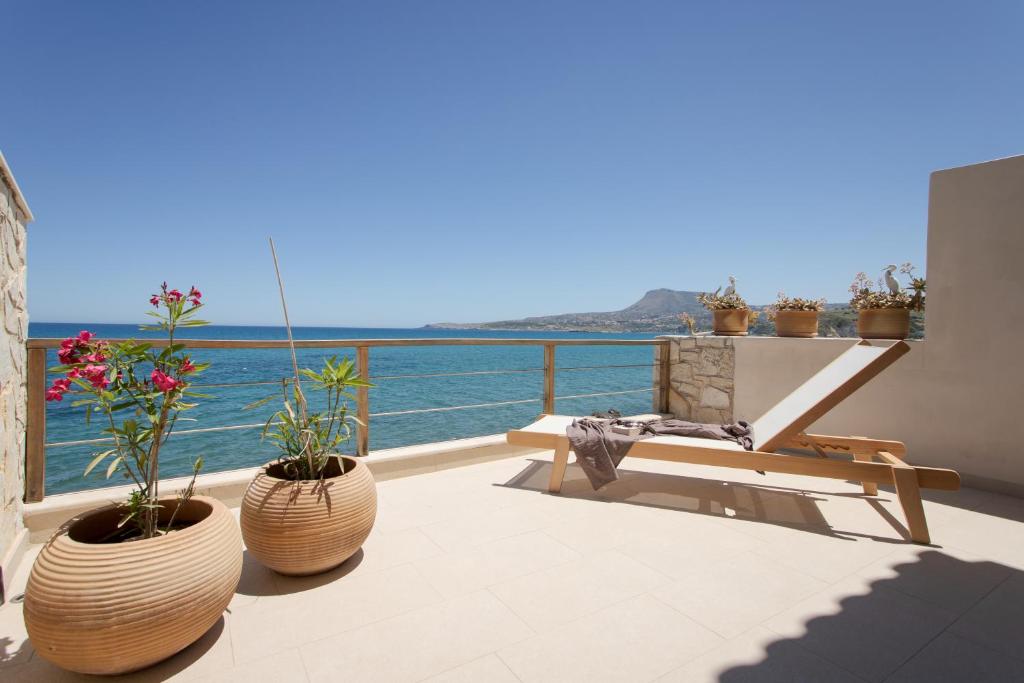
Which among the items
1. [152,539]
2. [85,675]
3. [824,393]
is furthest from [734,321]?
[85,675]

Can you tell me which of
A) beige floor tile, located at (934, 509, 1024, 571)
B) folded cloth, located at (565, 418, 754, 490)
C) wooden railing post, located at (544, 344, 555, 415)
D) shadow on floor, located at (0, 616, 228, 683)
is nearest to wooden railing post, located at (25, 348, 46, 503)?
shadow on floor, located at (0, 616, 228, 683)

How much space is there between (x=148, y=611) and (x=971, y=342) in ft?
15.2

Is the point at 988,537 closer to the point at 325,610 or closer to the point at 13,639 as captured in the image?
the point at 325,610

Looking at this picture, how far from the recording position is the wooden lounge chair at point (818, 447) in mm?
2309

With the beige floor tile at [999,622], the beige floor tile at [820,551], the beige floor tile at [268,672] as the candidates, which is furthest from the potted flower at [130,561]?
the beige floor tile at [999,622]

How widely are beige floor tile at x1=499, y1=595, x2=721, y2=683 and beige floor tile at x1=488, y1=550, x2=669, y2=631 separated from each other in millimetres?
69

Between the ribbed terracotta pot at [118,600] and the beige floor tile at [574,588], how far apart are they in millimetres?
1012

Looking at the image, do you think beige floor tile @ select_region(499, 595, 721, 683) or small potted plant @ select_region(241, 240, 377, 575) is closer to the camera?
beige floor tile @ select_region(499, 595, 721, 683)

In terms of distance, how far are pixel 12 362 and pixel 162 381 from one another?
3.88 feet

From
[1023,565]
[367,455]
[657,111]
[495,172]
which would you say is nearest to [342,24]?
[657,111]

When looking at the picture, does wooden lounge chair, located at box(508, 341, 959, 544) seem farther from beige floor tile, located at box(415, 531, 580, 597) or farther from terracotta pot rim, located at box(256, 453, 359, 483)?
terracotta pot rim, located at box(256, 453, 359, 483)

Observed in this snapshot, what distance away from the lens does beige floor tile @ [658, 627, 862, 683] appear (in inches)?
52.1

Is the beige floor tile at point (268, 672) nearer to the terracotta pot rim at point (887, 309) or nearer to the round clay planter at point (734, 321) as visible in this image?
the terracotta pot rim at point (887, 309)

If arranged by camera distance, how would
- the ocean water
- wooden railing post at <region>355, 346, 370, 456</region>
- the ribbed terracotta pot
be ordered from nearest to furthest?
the ribbed terracotta pot, wooden railing post at <region>355, 346, 370, 456</region>, the ocean water
